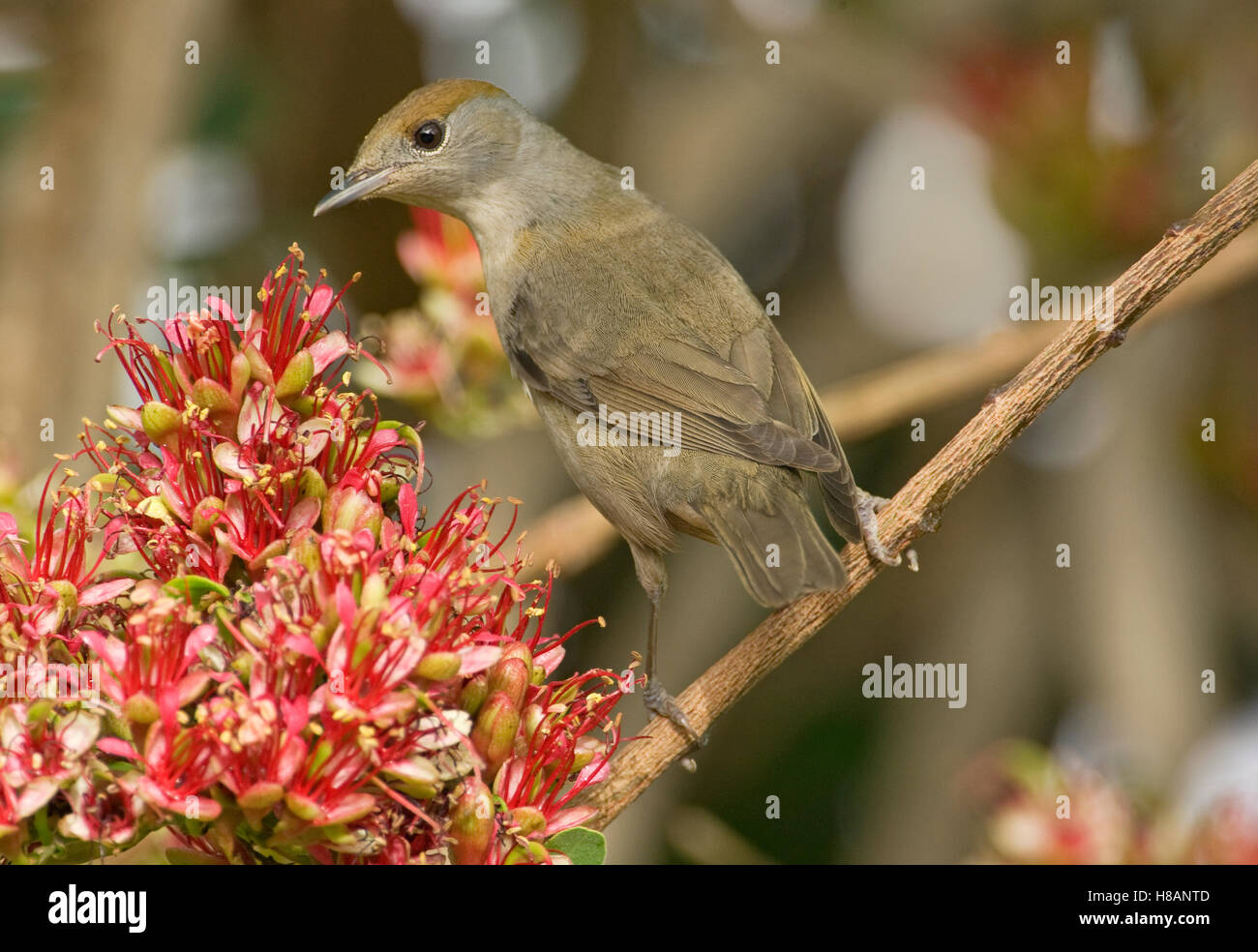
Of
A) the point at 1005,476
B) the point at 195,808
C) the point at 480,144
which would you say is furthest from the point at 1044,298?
the point at 195,808

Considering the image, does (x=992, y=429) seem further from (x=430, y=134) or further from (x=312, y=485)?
(x=430, y=134)

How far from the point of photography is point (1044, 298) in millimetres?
4992

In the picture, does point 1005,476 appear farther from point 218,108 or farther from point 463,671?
point 463,671

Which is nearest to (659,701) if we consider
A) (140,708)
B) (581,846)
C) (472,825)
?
(581,846)

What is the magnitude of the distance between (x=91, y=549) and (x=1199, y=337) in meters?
5.28

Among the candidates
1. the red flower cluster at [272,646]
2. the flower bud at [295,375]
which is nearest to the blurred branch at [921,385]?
the red flower cluster at [272,646]

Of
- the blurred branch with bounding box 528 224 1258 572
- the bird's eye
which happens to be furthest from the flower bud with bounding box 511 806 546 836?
the bird's eye

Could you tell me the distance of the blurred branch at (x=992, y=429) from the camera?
9.49 feet

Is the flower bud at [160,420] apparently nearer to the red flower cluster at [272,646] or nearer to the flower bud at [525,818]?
the red flower cluster at [272,646]

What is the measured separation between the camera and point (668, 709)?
3.13 m

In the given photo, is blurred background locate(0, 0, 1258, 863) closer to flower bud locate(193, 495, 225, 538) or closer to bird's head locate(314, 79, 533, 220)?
bird's head locate(314, 79, 533, 220)

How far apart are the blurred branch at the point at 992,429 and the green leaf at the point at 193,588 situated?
0.97m

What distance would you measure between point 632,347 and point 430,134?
100cm

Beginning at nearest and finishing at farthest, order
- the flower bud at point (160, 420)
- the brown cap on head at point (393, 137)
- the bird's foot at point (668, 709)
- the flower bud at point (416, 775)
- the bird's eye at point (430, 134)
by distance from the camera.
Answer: the flower bud at point (416, 775) < the flower bud at point (160, 420) < the bird's foot at point (668, 709) < the brown cap on head at point (393, 137) < the bird's eye at point (430, 134)
